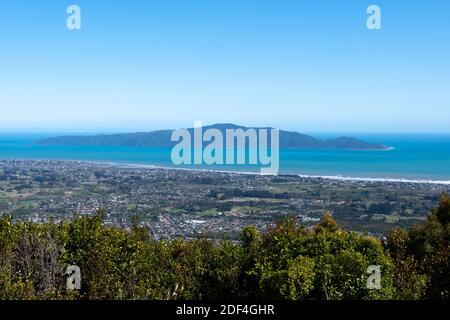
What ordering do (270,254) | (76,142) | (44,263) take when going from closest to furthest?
(44,263)
(270,254)
(76,142)

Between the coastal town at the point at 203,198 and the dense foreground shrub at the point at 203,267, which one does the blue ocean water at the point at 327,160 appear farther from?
the dense foreground shrub at the point at 203,267

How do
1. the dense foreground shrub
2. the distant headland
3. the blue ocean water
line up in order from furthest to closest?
1. the distant headland
2. the blue ocean water
3. the dense foreground shrub

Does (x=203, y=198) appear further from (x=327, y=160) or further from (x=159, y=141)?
(x=327, y=160)

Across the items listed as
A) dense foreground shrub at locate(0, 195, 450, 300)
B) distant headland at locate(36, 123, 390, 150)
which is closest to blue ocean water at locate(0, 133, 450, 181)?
distant headland at locate(36, 123, 390, 150)

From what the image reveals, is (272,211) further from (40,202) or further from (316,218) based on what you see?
(40,202)

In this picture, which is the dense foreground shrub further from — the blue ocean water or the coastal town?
the blue ocean water

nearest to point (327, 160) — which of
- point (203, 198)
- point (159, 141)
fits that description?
point (159, 141)
